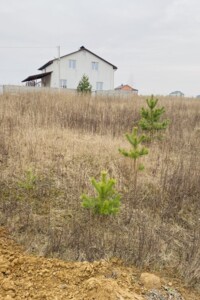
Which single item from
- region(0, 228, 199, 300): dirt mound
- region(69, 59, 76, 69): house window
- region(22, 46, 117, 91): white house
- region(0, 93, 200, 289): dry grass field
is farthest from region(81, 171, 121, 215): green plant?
region(69, 59, 76, 69): house window

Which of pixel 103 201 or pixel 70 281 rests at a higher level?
pixel 103 201

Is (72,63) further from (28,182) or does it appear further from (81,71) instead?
(28,182)

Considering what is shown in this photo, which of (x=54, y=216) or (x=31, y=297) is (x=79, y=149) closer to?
(x=54, y=216)

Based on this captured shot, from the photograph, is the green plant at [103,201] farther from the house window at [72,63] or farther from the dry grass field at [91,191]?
the house window at [72,63]

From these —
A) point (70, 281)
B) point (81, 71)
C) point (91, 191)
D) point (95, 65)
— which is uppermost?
point (95, 65)

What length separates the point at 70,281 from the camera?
2.70m

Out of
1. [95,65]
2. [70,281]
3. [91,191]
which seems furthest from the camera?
[95,65]

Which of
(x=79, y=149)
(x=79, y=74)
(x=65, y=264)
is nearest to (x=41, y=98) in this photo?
(x=79, y=149)

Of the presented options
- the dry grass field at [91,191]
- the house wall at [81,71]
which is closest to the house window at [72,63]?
the house wall at [81,71]

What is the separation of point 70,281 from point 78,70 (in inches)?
1475

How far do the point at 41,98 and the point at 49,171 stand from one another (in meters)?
7.19

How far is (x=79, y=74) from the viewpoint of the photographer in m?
38.5

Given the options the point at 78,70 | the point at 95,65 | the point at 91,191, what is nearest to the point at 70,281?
the point at 91,191

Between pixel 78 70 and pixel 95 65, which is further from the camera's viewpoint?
pixel 95 65
